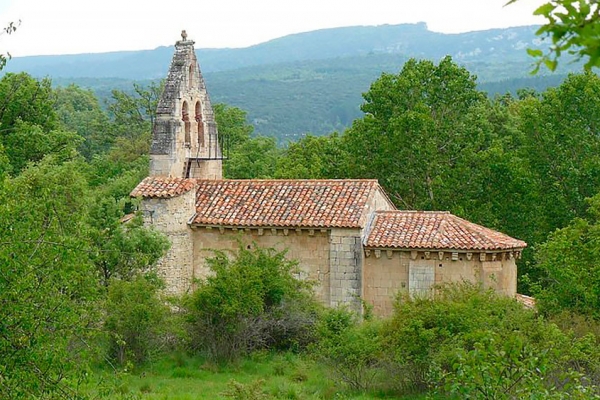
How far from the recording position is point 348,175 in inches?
1248

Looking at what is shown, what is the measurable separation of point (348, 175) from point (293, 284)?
11.3 metres

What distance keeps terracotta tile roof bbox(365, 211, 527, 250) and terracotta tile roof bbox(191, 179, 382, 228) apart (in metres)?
0.88

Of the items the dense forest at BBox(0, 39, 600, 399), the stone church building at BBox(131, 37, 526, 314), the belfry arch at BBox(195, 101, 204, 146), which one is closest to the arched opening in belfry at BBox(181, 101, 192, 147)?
the stone church building at BBox(131, 37, 526, 314)

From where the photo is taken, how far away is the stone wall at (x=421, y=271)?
21.2m

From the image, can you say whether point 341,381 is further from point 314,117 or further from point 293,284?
point 314,117

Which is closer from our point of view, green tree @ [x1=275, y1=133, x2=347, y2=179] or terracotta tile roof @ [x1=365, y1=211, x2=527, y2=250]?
terracotta tile roof @ [x1=365, y1=211, x2=527, y2=250]

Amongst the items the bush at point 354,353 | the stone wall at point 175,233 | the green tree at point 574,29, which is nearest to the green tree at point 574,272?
the bush at point 354,353

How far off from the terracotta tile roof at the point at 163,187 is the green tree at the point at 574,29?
60.9 feet

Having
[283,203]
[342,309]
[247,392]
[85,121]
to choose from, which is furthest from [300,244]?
[85,121]

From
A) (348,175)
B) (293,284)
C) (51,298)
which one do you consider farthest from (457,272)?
(51,298)

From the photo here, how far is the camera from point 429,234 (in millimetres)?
21656

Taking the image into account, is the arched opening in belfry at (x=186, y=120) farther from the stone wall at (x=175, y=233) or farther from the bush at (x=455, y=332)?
the bush at (x=455, y=332)

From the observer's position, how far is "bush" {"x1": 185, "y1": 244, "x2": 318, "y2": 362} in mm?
20125

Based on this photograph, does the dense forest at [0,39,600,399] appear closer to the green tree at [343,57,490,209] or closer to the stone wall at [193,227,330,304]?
the green tree at [343,57,490,209]
